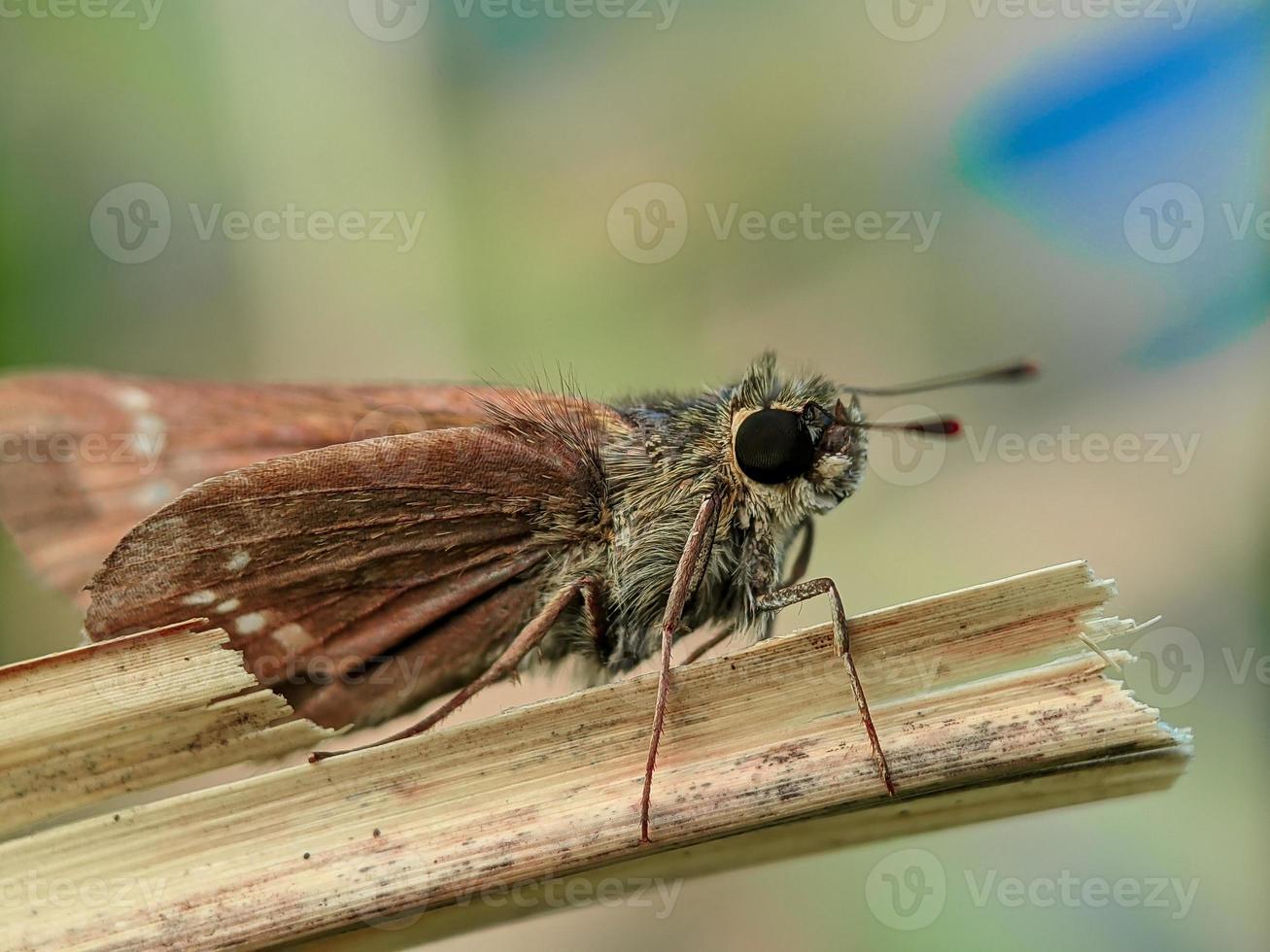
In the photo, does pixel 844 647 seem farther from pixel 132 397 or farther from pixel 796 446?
pixel 132 397

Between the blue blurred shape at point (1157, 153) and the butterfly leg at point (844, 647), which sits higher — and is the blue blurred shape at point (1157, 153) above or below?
above

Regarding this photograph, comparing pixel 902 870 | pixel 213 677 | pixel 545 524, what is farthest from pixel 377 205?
pixel 902 870

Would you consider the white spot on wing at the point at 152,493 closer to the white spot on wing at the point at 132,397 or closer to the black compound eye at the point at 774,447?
the white spot on wing at the point at 132,397

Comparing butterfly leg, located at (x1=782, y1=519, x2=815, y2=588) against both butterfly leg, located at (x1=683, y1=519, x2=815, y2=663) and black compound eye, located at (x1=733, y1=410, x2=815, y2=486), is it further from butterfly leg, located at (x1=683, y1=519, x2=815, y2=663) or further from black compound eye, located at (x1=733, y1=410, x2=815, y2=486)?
black compound eye, located at (x1=733, y1=410, x2=815, y2=486)

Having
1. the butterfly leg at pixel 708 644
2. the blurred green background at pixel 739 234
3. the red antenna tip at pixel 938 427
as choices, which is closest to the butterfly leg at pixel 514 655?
the butterfly leg at pixel 708 644

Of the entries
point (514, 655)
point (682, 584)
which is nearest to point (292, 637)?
point (514, 655)

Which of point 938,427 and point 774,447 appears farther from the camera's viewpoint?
point 938,427

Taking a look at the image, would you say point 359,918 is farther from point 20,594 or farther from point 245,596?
point 20,594
